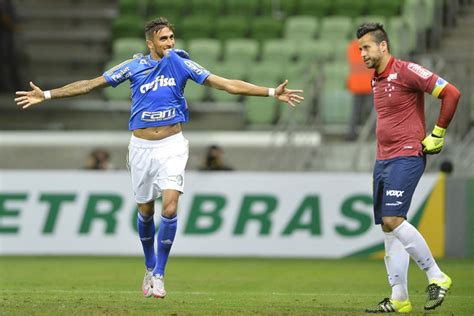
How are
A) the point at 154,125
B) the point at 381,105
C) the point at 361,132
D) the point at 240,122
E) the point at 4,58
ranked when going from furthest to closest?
the point at 4,58 → the point at 240,122 → the point at 361,132 → the point at 154,125 → the point at 381,105

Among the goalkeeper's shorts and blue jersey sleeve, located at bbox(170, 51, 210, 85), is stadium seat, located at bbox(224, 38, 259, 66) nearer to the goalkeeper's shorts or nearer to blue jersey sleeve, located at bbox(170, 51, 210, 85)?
blue jersey sleeve, located at bbox(170, 51, 210, 85)

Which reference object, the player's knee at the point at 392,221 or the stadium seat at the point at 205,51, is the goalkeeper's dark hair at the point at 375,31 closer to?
the player's knee at the point at 392,221

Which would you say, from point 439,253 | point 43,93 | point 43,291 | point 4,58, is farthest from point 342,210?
point 4,58

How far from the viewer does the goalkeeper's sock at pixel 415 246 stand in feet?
35.1

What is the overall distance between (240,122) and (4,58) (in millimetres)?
5364

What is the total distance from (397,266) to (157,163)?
2.42 metres

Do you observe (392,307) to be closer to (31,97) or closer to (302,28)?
(31,97)

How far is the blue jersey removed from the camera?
11.5 m

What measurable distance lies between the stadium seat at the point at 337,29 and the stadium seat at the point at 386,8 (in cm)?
70

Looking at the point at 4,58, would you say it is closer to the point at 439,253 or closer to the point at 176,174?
the point at 439,253

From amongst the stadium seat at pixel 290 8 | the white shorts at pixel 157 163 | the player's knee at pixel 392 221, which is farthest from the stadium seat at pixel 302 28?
the player's knee at pixel 392 221

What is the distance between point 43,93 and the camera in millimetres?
11398

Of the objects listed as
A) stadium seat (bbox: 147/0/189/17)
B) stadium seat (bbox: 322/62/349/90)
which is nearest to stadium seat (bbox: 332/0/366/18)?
stadium seat (bbox: 322/62/349/90)

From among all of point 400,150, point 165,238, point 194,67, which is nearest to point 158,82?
point 194,67
